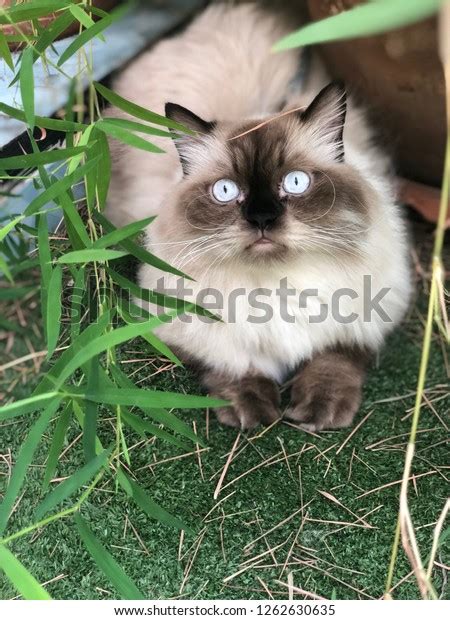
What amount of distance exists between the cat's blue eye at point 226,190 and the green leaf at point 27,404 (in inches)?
23.2

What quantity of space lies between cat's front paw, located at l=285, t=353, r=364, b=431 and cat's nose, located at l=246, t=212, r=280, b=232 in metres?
0.47

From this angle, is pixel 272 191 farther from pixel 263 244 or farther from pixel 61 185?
pixel 61 185

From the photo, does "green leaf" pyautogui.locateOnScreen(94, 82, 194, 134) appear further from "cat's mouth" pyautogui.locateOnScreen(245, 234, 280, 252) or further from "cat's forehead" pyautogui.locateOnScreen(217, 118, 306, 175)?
"cat's mouth" pyautogui.locateOnScreen(245, 234, 280, 252)

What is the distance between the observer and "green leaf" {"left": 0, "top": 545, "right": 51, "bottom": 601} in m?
1.07

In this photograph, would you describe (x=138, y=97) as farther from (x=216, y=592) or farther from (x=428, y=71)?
(x=216, y=592)

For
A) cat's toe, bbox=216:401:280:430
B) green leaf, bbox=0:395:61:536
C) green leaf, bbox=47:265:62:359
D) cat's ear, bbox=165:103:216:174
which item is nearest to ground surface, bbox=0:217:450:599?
cat's toe, bbox=216:401:280:430

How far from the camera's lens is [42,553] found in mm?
1391

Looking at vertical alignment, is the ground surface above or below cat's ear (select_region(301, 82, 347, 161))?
below

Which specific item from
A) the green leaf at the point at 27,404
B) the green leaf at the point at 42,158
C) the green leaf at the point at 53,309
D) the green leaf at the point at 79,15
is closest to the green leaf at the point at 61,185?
the green leaf at the point at 42,158

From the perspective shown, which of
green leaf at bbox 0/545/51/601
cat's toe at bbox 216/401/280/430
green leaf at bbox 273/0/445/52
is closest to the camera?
green leaf at bbox 273/0/445/52

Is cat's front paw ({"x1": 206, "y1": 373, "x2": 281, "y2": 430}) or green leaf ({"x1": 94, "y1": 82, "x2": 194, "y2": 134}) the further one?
cat's front paw ({"x1": 206, "y1": 373, "x2": 281, "y2": 430})

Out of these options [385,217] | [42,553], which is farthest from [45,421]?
[385,217]

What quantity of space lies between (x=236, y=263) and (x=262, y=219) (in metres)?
0.15

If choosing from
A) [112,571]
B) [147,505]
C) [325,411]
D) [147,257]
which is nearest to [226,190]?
[147,257]
